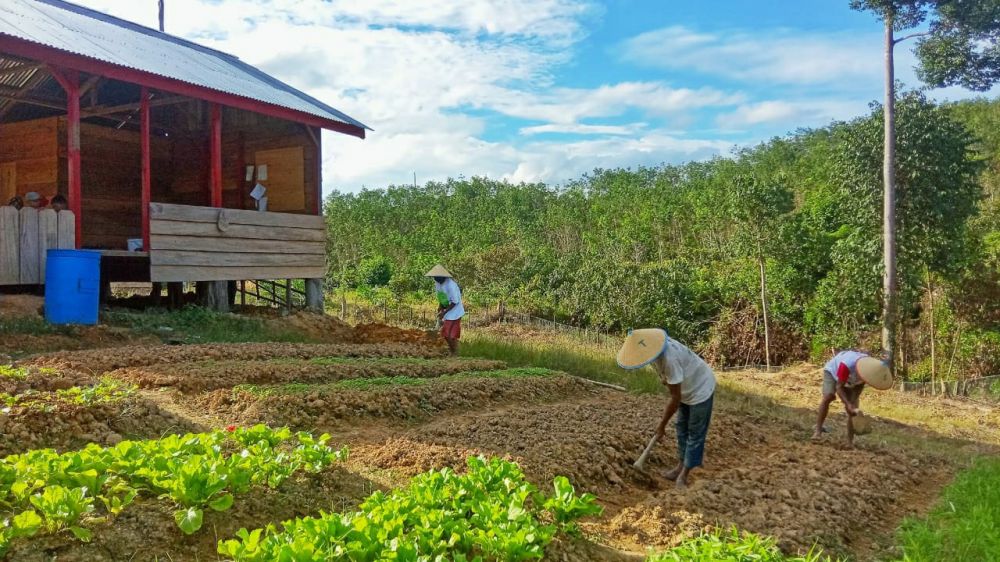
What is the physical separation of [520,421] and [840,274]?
14184 millimetres

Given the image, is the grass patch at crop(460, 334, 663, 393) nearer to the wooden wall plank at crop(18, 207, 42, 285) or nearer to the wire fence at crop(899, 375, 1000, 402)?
the wooden wall plank at crop(18, 207, 42, 285)

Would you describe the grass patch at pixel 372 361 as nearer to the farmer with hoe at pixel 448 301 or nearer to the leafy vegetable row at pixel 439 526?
the farmer with hoe at pixel 448 301

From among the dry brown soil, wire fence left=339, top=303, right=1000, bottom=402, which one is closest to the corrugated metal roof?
the dry brown soil

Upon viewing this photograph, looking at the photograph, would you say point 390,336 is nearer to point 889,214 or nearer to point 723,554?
point 723,554

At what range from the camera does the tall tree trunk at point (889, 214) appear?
15398mm

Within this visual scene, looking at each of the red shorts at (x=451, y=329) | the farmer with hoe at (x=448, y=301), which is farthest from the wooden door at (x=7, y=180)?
the red shorts at (x=451, y=329)

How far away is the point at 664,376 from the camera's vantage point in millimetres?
5668

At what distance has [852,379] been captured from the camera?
757 cm

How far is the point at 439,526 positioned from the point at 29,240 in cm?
887

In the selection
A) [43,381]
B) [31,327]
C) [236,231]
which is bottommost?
[43,381]

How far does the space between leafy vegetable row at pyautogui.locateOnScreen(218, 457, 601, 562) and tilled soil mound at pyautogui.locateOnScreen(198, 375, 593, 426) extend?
3.69 feet

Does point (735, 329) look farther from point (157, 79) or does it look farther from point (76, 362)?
point (76, 362)

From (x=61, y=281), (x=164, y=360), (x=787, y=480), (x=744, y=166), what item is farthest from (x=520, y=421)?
(x=744, y=166)

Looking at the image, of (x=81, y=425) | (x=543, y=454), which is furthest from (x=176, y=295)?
(x=543, y=454)
